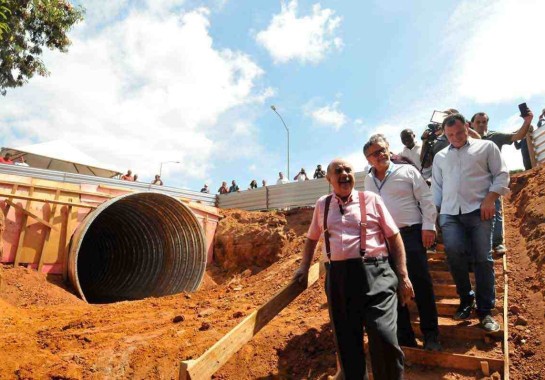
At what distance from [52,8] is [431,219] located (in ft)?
35.5

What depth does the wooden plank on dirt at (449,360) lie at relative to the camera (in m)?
3.12

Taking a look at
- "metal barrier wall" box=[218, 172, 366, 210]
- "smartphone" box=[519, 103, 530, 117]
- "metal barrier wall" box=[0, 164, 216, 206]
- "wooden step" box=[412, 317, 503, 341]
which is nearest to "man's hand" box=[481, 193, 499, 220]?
"wooden step" box=[412, 317, 503, 341]

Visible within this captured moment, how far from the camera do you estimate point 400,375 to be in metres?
2.53

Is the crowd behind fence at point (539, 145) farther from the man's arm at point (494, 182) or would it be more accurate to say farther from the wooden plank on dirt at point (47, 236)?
the wooden plank on dirt at point (47, 236)

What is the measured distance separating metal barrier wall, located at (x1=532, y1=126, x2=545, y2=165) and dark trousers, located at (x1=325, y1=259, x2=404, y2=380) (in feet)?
31.5

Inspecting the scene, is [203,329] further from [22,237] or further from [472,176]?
[22,237]

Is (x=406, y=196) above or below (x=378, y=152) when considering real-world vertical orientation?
below

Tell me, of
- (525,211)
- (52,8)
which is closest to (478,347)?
(525,211)

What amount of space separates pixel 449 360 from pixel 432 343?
0.18m

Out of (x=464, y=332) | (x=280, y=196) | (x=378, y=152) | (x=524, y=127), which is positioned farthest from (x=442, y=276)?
(x=280, y=196)

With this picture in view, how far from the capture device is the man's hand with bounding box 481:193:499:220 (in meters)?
3.45

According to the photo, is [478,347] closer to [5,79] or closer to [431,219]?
[431,219]

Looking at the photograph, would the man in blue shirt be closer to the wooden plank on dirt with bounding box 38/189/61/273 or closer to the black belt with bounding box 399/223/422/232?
the black belt with bounding box 399/223/422/232

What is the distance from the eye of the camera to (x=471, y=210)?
11.7 feet
